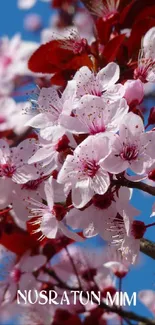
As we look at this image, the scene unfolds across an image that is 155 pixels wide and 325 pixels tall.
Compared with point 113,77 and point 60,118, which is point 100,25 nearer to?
point 113,77

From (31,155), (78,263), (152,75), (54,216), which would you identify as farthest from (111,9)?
(78,263)

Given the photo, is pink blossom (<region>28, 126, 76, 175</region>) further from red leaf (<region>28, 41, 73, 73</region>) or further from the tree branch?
A: red leaf (<region>28, 41, 73, 73</region>)

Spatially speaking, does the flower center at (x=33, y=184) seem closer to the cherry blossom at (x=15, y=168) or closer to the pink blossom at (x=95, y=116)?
the cherry blossom at (x=15, y=168)

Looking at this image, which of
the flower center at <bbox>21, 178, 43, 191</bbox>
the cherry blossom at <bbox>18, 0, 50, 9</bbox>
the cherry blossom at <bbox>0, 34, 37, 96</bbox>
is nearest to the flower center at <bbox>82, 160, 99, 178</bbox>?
the flower center at <bbox>21, 178, 43, 191</bbox>

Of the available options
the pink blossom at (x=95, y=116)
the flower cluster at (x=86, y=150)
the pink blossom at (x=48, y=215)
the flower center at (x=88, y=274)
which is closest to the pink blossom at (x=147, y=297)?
the flower cluster at (x=86, y=150)

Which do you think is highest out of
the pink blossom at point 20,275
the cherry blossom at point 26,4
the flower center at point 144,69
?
the flower center at point 144,69

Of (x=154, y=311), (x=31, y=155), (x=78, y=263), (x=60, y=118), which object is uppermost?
(x=60, y=118)
